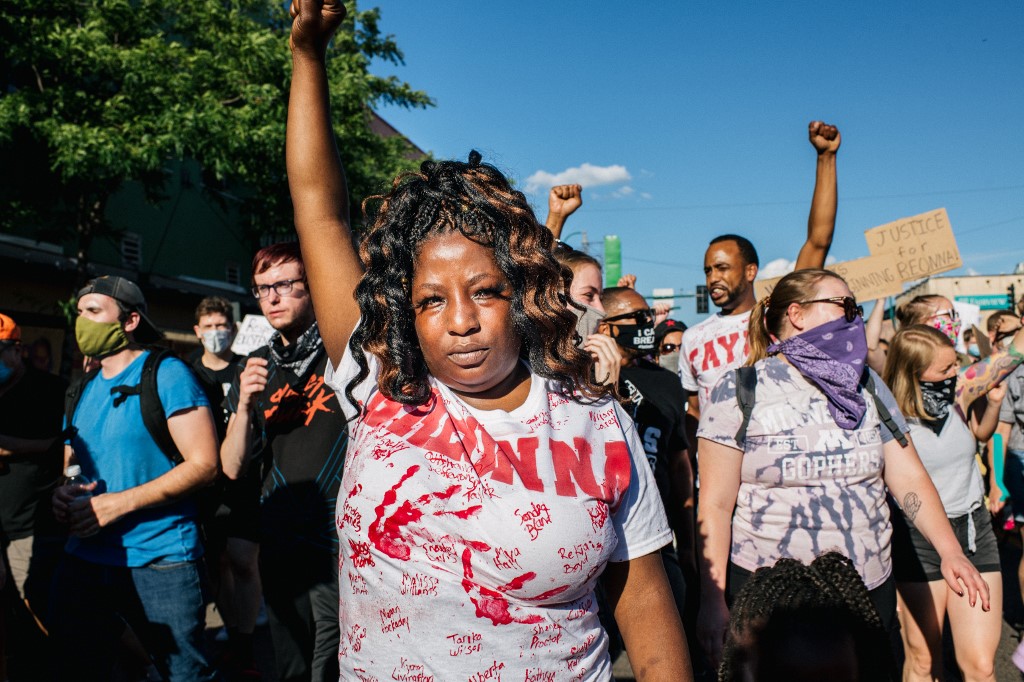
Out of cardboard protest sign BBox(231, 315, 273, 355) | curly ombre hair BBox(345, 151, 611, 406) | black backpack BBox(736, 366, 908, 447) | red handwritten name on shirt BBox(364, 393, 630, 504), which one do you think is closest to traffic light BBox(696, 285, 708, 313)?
cardboard protest sign BBox(231, 315, 273, 355)

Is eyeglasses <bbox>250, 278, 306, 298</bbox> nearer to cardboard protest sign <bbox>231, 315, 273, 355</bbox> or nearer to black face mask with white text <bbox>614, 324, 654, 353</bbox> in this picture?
black face mask with white text <bbox>614, 324, 654, 353</bbox>

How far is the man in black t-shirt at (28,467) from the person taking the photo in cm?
404

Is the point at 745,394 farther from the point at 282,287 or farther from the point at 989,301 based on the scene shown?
the point at 989,301

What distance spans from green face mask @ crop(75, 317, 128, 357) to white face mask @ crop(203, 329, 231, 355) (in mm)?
2814

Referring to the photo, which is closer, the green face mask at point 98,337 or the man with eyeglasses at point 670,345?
the green face mask at point 98,337

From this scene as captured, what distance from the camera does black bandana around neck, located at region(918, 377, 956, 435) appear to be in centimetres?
390

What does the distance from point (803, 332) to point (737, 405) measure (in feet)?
1.43

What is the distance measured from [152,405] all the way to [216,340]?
3.16 meters

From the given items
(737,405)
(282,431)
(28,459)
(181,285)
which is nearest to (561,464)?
(737,405)

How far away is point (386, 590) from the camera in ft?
4.86

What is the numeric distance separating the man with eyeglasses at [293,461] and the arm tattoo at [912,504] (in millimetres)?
2162

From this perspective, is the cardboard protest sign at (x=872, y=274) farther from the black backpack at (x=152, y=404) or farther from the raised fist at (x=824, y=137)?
the black backpack at (x=152, y=404)

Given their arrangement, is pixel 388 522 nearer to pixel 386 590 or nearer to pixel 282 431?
pixel 386 590

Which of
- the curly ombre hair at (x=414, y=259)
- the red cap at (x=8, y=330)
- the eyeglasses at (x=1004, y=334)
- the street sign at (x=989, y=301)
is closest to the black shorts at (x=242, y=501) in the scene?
the red cap at (x=8, y=330)
